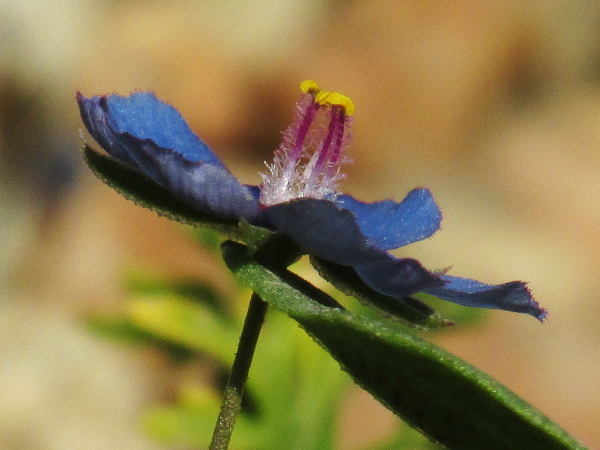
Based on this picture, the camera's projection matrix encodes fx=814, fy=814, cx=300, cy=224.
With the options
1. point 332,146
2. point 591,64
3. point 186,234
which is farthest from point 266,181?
point 591,64

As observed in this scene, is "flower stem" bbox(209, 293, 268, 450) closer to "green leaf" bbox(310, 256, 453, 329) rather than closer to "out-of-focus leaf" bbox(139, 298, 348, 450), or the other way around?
"green leaf" bbox(310, 256, 453, 329)

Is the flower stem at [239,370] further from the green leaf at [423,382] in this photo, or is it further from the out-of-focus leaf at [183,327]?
the out-of-focus leaf at [183,327]

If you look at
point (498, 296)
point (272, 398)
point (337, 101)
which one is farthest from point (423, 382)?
point (272, 398)

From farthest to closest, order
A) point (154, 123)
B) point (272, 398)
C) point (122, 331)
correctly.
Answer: point (122, 331) < point (272, 398) < point (154, 123)

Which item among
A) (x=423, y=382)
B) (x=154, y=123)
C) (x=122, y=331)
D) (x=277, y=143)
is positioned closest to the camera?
(x=423, y=382)

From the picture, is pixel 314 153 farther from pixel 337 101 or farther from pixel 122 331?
pixel 122 331

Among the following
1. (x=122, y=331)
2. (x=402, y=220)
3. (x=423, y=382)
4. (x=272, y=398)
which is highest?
(x=122, y=331)

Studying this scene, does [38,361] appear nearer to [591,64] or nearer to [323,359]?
[323,359]

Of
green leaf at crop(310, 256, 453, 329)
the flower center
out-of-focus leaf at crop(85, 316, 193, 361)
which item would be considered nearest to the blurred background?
out-of-focus leaf at crop(85, 316, 193, 361)

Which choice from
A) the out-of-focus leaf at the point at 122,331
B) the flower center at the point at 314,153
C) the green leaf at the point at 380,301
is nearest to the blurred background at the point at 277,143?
the out-of-focus leaf at the point at 122,331
